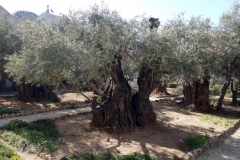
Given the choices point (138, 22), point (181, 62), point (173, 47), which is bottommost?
point (181, 62)

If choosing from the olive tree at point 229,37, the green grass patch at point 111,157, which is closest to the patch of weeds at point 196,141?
the green grass patch at point 111,157

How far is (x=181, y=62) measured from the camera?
858cm

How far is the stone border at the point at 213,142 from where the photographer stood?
24.3ft

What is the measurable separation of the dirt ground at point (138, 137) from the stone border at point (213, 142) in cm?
29

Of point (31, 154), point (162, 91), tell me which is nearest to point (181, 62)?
point (31, 154)

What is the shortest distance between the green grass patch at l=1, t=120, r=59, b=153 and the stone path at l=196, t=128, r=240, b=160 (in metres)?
4.84

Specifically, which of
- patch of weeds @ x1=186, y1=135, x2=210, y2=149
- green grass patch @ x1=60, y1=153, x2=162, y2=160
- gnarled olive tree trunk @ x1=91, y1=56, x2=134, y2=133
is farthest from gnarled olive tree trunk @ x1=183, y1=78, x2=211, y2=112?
green grass patch @ x1=60, y1=153, x2=162, y2=160

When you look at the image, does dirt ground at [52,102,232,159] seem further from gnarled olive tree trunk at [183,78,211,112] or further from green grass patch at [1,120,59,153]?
gnarled olive tree trunk at [183,78,211,112]

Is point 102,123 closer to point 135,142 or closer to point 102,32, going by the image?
point 135,142

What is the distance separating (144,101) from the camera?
10.6 m

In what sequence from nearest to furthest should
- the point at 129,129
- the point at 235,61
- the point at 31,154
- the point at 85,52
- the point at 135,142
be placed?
the point at 31,154, the point at 85,52, the point at 135,142, the point at 129,129, the point at 235,61

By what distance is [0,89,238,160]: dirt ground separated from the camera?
767 cm

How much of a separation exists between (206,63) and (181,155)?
6.25 metres

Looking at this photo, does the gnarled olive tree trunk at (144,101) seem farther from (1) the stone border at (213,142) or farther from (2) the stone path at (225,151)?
(2) the stone path at (225,151)
